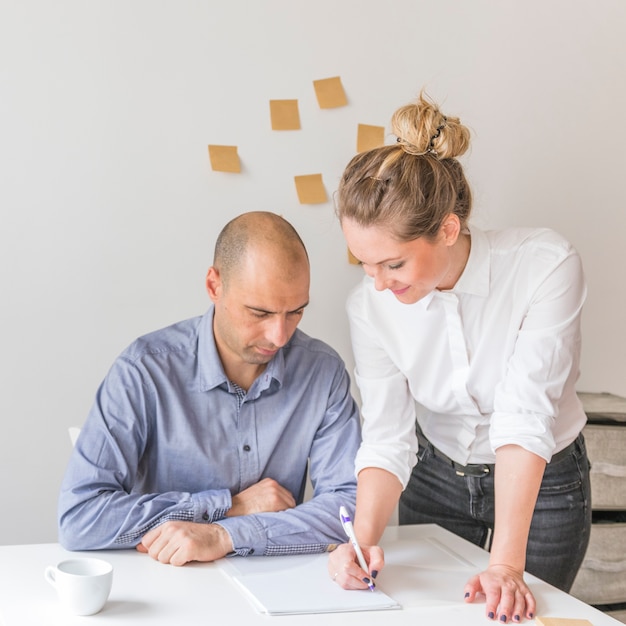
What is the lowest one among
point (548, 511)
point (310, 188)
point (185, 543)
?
point (548, 511)


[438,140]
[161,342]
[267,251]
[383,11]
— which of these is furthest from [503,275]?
[383,11]

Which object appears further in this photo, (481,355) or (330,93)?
(330,93)

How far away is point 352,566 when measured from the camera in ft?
4.41

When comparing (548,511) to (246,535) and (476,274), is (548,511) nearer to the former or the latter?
(476,274)

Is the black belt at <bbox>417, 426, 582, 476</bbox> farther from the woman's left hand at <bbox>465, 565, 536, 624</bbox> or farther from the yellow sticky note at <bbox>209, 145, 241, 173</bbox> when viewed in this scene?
the yellow sticky note at <bbox>209, 145, 241, 173</bbox>

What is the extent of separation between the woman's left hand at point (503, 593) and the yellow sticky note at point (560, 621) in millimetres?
40

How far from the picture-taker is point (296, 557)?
150cm

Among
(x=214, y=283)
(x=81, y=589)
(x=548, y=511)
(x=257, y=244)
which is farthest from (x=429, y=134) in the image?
(x=81, y=589)

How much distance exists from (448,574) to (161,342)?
69 cm

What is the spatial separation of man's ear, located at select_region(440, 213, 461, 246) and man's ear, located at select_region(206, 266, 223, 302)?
0.46 meters

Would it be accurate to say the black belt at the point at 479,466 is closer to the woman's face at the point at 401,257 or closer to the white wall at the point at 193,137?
the woman's face at the point at 401,257

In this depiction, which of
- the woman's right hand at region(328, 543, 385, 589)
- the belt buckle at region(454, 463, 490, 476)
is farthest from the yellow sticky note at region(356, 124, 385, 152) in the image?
the woman's right hand at region(328, 543, 385, 589)

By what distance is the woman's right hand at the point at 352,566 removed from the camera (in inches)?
52.3

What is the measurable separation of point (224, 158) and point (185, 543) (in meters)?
1.13
